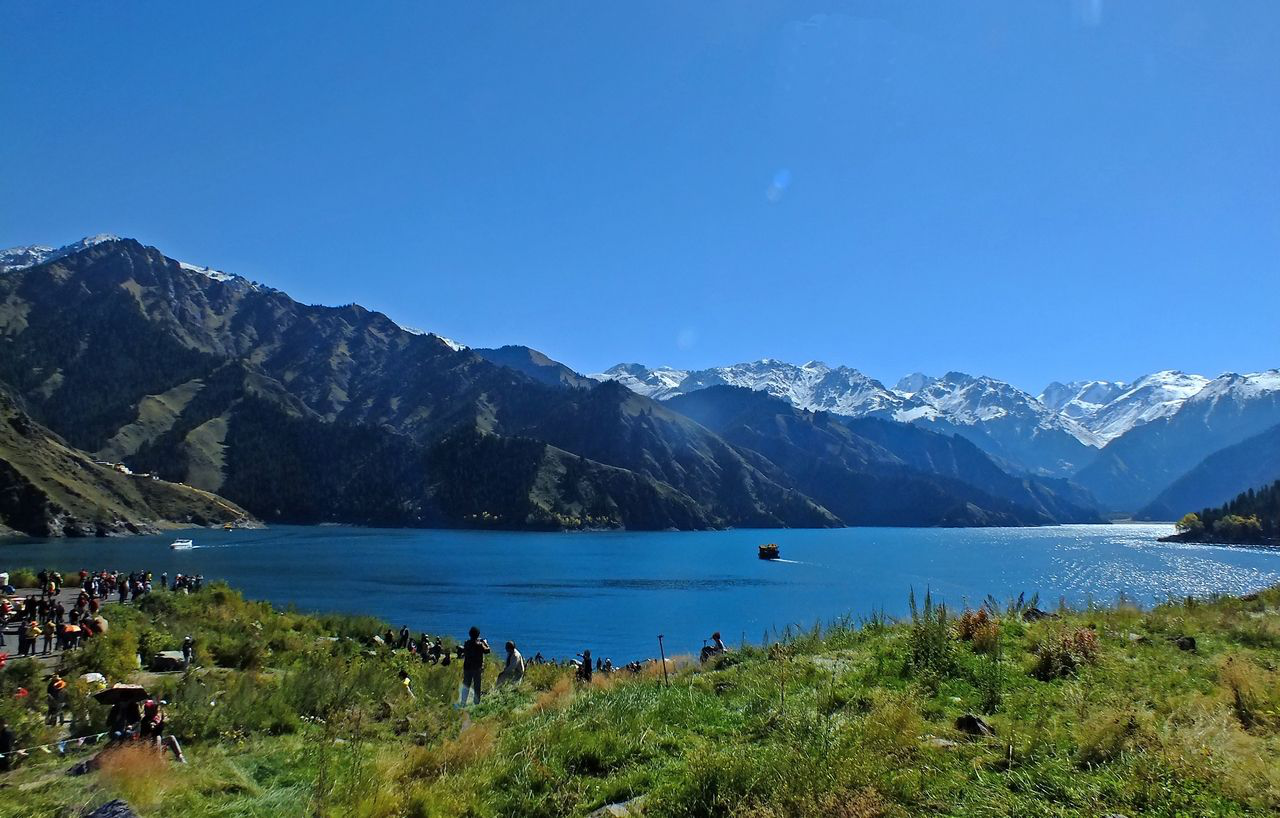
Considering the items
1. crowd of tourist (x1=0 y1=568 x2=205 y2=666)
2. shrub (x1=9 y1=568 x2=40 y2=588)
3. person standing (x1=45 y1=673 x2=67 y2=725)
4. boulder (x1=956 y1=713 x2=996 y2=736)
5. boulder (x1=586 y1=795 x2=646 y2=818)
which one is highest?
boulder (x1=956 y1=713 x2=996 y2=736)

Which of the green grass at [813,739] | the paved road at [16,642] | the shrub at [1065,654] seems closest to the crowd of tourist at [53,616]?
the paved road at [16,642]

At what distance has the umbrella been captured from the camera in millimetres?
11938

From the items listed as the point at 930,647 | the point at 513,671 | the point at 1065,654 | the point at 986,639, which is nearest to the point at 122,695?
the point at 513,671

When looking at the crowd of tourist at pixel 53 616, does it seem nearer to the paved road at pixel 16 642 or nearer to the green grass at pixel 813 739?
the paved road at pixel 16 642

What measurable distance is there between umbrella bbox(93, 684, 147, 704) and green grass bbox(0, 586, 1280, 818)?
62cm

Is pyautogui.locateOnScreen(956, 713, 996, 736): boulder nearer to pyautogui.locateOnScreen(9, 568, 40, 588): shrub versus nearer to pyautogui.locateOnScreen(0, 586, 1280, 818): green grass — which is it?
pyautogui.locateOnScreen(0, 586, 1280, 818): green grass

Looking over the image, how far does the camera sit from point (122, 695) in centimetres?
1195

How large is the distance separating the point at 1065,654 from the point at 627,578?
10151 centimetres

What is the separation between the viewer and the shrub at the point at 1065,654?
33.6 ft

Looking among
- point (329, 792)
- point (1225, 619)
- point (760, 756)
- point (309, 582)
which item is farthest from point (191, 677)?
point (309, 582)

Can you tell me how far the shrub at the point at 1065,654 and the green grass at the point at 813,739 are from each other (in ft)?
0.11

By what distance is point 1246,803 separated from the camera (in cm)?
528

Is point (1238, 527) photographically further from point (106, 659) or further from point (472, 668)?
point (106, 659)

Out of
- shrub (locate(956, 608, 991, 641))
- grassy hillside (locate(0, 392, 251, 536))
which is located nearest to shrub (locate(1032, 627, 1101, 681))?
shrub (locate(956, 608, 991, 641))
